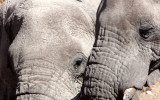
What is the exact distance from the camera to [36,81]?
308 cm

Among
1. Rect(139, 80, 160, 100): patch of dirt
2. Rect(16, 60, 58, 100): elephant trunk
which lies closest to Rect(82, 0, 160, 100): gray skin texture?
Rect(16, 60, 58, 100): elephant trunk

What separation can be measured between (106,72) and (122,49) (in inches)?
7.0

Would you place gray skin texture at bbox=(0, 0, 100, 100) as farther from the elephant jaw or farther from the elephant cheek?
the elephant jaw

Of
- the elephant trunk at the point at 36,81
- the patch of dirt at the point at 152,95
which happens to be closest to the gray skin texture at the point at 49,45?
the elephant trunk at the point at 36,81

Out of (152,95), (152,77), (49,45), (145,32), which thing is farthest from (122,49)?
(152,95)

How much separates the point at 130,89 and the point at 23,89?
2.73 feet

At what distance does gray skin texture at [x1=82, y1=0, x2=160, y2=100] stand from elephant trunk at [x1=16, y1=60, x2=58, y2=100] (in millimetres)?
483

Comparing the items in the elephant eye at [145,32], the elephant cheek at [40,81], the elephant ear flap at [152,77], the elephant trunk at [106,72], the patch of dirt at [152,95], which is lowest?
the patch of dirt at [152,95]

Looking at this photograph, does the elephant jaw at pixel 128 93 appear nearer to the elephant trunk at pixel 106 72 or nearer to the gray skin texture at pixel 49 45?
the elephant trunk at pixel 106 72

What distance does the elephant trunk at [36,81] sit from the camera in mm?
3045

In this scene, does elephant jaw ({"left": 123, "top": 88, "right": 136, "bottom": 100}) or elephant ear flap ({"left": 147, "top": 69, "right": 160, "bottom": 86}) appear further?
elephant ear flap ({"left": 147, "top": 69, "right": 160, "bottom": 86})

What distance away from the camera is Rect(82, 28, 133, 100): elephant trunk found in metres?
2.57

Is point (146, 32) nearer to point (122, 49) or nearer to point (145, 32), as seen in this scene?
point (145, 32)

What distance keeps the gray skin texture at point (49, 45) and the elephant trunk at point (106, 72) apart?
54cm
